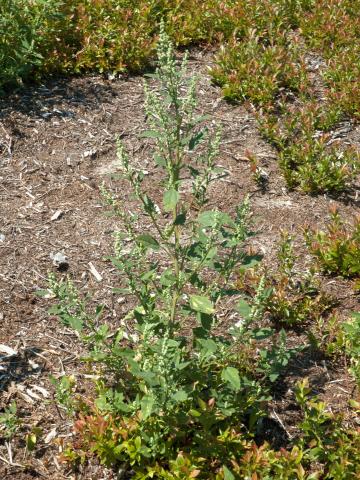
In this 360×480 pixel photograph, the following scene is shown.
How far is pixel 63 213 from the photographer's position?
5.52 m

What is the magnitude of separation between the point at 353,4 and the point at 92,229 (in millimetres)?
4824

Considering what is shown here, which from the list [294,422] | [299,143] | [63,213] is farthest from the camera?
[299,143]

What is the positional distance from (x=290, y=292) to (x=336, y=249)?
48cm

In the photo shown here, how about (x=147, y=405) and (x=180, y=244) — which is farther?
(x=180, y=244)

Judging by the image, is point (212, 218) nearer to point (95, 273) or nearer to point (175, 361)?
point (175, 361)

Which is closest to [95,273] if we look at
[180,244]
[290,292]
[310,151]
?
[180,244]

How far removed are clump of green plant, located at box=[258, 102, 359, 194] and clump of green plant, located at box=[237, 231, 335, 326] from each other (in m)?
0.90

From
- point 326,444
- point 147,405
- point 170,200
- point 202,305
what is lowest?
point 326,444

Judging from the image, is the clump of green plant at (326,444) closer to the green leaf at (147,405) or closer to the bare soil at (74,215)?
the bare soil at (74,215)

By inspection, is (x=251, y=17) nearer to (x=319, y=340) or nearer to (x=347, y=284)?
(x=347, y=284)

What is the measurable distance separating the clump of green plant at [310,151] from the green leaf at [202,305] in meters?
2.77

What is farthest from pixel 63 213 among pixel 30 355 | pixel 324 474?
pixel 324 474

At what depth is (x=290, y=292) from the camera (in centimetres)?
496

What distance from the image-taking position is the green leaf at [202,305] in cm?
329
